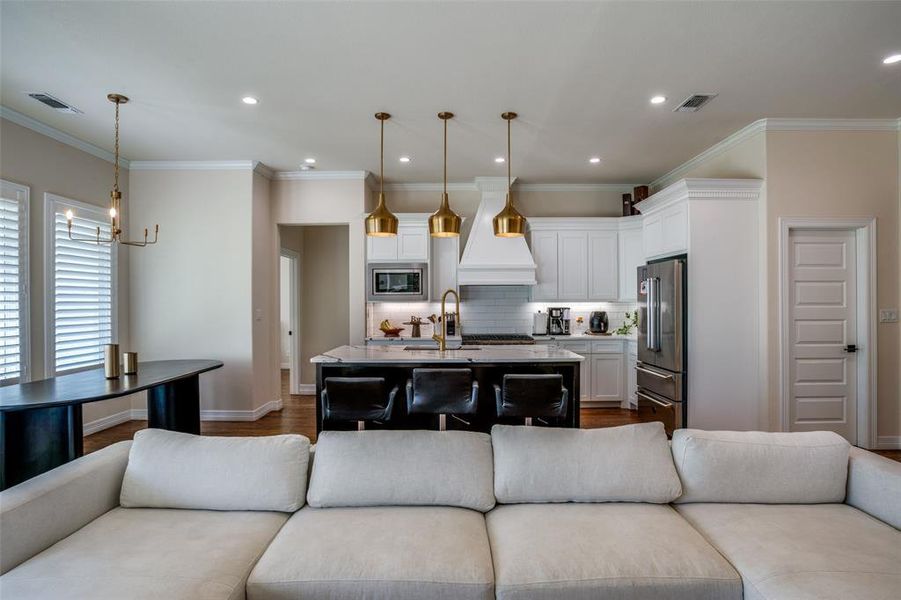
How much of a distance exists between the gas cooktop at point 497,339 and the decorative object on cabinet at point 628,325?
1171mm

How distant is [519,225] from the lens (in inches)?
143

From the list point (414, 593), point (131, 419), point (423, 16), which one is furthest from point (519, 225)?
point (131, 419)

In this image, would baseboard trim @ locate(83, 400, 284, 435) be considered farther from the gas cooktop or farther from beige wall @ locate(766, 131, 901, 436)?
beige wall @ locate(766, 131, 901, 436)

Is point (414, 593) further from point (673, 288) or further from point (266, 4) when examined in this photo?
point (673, 288)

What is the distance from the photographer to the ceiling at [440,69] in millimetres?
2486

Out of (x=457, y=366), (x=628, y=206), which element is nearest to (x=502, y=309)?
(x=628, y=206)

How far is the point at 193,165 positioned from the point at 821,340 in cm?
644

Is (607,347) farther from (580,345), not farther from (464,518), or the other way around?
(464,518)

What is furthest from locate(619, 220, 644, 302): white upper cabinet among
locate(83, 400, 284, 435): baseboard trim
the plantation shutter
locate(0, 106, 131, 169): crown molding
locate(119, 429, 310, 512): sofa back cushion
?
locate(0, 106, 131, 169): crown molding

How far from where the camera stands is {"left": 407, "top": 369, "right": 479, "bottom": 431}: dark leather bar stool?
3.09 metres

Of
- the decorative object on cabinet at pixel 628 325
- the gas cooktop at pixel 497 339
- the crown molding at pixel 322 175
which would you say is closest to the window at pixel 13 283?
the crown molding at pixel 322 175

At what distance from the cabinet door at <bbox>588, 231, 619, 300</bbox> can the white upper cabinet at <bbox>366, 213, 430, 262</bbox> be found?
2.13 meters

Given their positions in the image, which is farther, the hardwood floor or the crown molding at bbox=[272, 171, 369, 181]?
the crown molding at bbox=[272, 171, 369, 181]

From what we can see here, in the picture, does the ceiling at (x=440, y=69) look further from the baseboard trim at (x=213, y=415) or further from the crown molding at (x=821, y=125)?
the baseboard trim at (x=213, y=415)
